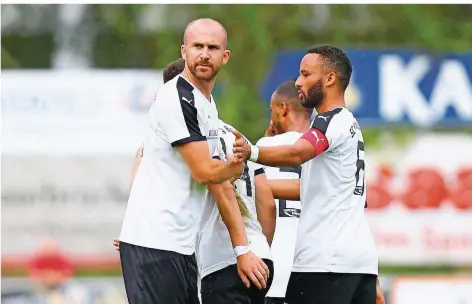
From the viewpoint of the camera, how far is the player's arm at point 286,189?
6770mm

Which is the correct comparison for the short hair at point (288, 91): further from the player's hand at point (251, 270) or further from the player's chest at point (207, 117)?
the player's hand at point (251, 270)

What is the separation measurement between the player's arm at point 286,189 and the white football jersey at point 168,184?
116cm

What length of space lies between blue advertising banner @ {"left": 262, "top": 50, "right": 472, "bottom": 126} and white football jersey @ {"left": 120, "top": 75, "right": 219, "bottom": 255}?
11.8 metres

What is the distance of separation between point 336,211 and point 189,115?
1033mm

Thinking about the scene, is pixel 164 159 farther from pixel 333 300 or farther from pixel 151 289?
pixel 333 300

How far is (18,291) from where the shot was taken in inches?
676

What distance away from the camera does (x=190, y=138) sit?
556 cm

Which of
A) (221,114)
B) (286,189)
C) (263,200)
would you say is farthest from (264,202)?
(221,114)

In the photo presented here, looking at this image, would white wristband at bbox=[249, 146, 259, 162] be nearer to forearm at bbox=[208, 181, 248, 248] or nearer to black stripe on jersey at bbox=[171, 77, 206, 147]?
forearm at bbox=[208, 181, 248, 248]

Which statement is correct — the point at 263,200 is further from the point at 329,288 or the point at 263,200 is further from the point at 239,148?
the point at 239,148

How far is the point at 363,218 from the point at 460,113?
11.7 metres

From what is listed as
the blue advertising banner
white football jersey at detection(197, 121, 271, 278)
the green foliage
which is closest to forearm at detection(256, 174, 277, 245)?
white football jersey at detection(197, 121, 271, 278)

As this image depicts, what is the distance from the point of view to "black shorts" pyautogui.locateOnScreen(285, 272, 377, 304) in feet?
20.3

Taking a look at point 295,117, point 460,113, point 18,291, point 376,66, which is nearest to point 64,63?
point 18,291
